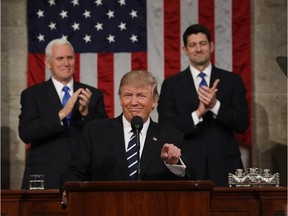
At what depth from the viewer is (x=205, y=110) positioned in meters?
7.68

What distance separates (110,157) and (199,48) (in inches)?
92.9

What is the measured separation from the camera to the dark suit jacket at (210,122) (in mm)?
7734

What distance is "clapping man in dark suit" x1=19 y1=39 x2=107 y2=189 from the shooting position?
25.0ft

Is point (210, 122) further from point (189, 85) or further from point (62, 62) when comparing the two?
point (62, 62)

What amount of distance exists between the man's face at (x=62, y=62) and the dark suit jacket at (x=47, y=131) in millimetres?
143

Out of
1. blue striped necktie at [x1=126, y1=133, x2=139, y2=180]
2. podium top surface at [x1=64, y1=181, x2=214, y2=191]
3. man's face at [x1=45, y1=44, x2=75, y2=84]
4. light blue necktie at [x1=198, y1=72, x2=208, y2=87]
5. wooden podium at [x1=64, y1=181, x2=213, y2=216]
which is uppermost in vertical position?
man's face at [x1=45, y1=44, x2=75, y2=84]

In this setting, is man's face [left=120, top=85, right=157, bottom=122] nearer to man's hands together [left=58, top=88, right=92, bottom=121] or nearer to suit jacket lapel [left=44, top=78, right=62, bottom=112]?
man's hands together [left=58, top=88, right=92, bottom=121]

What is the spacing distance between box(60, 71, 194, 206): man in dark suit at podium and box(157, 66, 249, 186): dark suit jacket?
1.60 m

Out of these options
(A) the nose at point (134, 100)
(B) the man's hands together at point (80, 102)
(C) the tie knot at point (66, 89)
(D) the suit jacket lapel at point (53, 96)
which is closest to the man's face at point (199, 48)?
(B) the man's hands together at point (80, 102)

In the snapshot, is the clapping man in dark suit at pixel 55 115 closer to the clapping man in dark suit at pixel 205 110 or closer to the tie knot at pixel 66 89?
the tie knot at pixel 66 89

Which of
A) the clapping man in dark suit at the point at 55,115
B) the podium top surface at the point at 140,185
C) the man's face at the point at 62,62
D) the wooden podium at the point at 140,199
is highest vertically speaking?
the man's face at the point at 62,62

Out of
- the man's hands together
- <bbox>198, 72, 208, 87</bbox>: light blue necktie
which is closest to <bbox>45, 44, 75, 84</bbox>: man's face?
the man's hands together

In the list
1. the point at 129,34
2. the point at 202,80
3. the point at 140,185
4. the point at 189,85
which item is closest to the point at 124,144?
the point at 140,185

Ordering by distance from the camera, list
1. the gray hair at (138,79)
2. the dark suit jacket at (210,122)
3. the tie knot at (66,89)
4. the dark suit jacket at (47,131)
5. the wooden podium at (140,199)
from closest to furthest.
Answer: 1. the wooden podium at (140,199)
2. the gray hair at (138,79)
3. the dark suit jacket at (47,131)
4. the dark suit jacket at (210,122)
5. the tie knot at (66,89)
